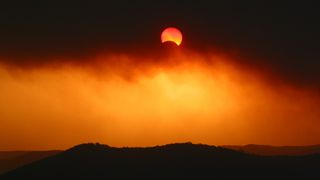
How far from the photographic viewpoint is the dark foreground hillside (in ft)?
175

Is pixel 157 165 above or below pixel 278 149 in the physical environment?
below

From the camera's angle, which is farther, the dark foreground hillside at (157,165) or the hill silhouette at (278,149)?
the hill silhouette at (278,149)

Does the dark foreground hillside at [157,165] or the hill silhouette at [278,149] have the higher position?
the hill silhouette at [278,149]

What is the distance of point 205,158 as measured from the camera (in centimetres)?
5919

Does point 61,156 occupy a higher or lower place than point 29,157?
lower

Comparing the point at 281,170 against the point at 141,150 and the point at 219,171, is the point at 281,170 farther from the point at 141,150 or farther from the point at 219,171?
the point at 141,150

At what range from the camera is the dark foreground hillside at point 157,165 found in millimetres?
53219

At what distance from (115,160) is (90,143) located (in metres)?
7.11

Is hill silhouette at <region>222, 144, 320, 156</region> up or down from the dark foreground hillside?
up

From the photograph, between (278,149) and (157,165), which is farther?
(278,149)

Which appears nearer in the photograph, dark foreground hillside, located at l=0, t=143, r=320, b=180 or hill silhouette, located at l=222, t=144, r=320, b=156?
dark foreground hillside, located at l=0, t=143, r=320, b=180

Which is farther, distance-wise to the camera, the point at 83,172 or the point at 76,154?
the point at 76,154

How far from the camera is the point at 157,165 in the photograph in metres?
55.6

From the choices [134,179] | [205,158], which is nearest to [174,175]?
[134,179]
